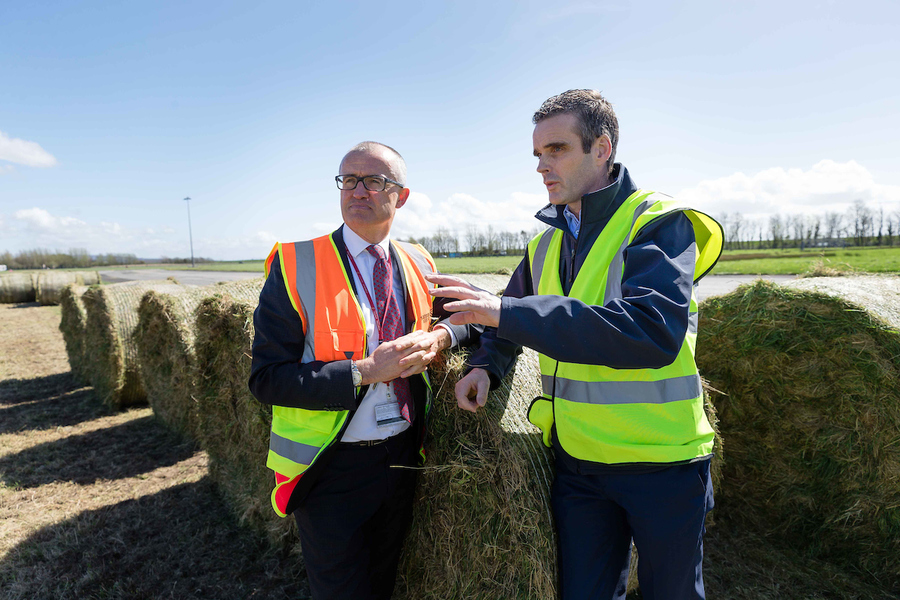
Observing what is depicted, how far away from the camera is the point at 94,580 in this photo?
3852 mm

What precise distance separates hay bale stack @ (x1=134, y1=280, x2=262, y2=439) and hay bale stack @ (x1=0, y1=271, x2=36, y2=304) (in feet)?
75.9

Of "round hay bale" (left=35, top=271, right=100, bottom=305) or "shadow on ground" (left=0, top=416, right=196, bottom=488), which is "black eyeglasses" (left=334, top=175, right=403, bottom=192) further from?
"round hay bale" (left=35, top=271, right=100, bottom=305)

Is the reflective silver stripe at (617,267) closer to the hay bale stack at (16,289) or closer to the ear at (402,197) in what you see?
the ear at (402,197)

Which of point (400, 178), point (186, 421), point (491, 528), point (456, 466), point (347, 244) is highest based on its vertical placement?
point (400, 178)

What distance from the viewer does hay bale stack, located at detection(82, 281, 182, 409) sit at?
26.0ft

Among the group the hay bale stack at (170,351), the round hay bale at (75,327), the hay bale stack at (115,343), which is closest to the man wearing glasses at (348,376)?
the hay bale stack at (170,351)

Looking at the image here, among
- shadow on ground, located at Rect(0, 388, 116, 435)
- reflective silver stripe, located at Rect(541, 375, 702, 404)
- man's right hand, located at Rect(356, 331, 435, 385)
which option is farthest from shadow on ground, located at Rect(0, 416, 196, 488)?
reflective silver stripe, located at Rect(541, 375, 702, 404)

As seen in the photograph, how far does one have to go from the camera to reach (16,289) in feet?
78.9

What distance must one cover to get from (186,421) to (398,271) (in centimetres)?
534

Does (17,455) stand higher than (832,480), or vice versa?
(832,480)

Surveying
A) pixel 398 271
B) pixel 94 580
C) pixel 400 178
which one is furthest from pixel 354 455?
pixel 94 580

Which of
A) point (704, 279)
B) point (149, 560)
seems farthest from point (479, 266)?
point (149, 560)

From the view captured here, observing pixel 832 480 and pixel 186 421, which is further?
pixel 186 421

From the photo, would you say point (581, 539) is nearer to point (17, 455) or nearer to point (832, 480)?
point (832, 480)
